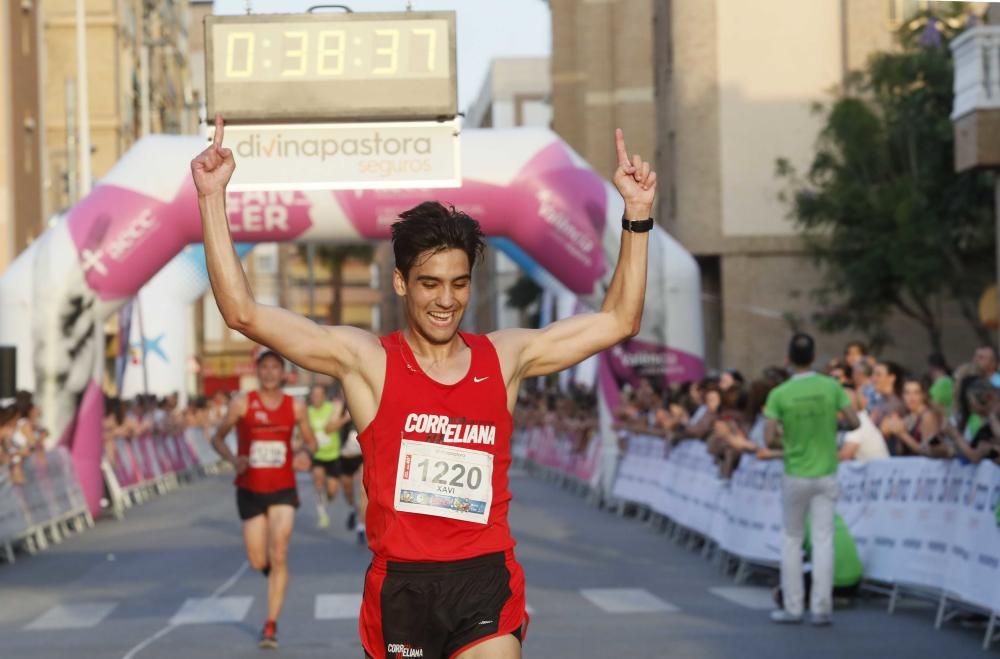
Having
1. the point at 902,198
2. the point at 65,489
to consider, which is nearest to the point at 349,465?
the point at 65,489

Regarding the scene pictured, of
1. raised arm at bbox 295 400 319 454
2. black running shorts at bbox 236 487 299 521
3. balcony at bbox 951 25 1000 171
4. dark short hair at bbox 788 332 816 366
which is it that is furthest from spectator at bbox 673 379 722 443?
black running shorts at bbox 236 487 299 521

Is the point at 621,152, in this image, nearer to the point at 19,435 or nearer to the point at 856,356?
the point at 856,356

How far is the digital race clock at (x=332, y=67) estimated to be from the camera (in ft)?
44.5

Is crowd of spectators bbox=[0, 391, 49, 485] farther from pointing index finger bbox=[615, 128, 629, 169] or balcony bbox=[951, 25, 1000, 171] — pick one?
pointing index finger bbox=[615, 128, 629, 169]

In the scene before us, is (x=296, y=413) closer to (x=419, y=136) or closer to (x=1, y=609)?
(x=419, y=136)

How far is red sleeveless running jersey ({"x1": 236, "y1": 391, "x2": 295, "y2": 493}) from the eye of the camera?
1316 cm

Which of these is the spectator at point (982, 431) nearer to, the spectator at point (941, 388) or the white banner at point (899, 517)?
the white banner at point (899, 517)

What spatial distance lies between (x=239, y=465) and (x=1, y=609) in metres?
3.42

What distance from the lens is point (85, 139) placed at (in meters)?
38.8

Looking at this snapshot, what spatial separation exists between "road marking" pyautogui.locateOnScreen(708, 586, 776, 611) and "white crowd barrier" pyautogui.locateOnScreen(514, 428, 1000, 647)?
255mm

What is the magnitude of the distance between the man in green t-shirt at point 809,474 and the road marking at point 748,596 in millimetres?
1181

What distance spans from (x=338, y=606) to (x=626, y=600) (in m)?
2.12

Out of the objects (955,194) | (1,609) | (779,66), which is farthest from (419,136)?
(779,66)

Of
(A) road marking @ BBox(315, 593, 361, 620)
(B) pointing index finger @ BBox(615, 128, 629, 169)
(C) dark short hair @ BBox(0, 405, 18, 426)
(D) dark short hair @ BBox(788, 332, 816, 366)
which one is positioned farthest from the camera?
(C) dark short hair @ BBox(0, 405, 18, 426)
